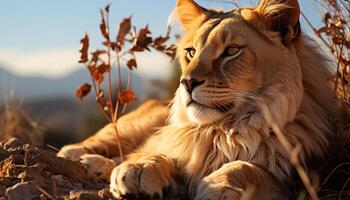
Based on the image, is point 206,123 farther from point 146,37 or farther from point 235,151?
point 146,37

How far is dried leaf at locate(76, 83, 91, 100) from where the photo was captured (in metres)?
4.03

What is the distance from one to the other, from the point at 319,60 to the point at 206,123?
0.89 metres

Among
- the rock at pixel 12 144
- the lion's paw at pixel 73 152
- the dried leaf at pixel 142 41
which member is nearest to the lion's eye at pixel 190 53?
the dried leaf at pixel 142 41

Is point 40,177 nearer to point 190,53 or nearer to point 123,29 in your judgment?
point 123,29

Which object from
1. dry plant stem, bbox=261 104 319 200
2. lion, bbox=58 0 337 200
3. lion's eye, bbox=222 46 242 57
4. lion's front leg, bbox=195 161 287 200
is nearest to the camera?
dry plant stem, bbox=261 104 319 200

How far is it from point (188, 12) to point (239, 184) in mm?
1438

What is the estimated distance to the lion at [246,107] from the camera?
3383mm

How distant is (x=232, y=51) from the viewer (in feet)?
11.8

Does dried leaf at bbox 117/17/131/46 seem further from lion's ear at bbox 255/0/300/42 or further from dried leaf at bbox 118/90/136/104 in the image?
lion's ear at bbox 255/0/300/42

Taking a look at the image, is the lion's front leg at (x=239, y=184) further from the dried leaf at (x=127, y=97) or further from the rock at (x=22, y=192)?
the dried leaf at (x=127, y=97)

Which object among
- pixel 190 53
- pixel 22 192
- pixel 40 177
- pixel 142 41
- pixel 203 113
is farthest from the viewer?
pixel 142 41

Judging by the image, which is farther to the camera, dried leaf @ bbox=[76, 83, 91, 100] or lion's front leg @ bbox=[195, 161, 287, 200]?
dried leaf @ bbox=[76, 83, 91, 100]

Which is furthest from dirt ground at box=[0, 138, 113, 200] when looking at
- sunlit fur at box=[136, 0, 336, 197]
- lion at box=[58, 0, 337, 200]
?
sunlit fur at box=[136, 0, 336, 197]

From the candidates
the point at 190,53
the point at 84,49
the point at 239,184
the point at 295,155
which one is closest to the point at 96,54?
the point at 84,49
